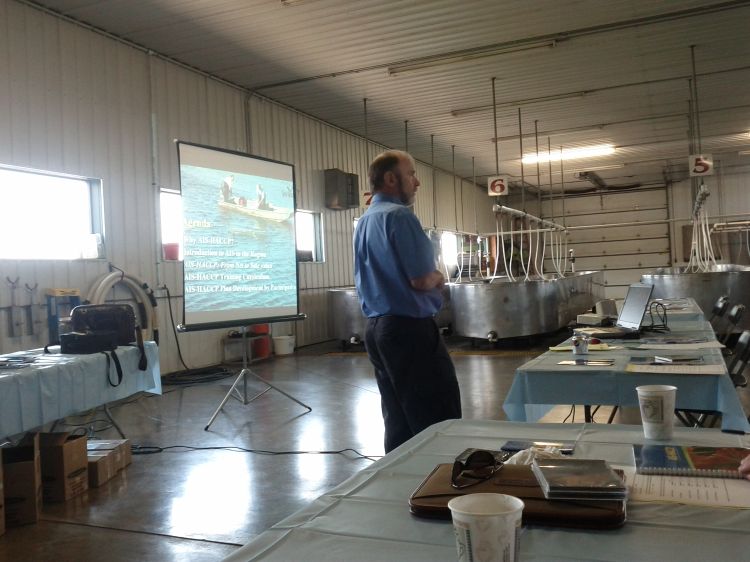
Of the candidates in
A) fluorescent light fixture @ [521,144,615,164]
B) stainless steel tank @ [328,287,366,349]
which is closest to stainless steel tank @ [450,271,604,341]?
stainless steel tank @ [328,287,366,349]

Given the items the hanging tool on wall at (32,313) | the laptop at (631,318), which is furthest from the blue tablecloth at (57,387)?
the laptop at (631,318)

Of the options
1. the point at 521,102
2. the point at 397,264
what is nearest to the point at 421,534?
the point at 397,264

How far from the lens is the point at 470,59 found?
8.01m

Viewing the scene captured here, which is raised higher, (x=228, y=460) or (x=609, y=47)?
(x=609, y=47)

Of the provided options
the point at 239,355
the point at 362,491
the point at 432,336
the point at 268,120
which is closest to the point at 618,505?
the point at 362,491

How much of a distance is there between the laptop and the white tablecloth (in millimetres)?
2498

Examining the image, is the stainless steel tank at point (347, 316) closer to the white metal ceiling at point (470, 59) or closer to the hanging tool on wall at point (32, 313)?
the white metal ceiling at point (470, 59)

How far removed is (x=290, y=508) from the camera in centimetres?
301

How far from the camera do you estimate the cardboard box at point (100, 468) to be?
11.6ft

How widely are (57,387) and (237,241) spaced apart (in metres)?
1.93

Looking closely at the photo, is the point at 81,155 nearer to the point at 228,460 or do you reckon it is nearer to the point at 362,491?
the point at 228,460

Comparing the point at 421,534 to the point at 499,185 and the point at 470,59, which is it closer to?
the point at 470,59

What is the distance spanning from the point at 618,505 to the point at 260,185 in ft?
15.3

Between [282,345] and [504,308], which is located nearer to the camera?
[504,308]
